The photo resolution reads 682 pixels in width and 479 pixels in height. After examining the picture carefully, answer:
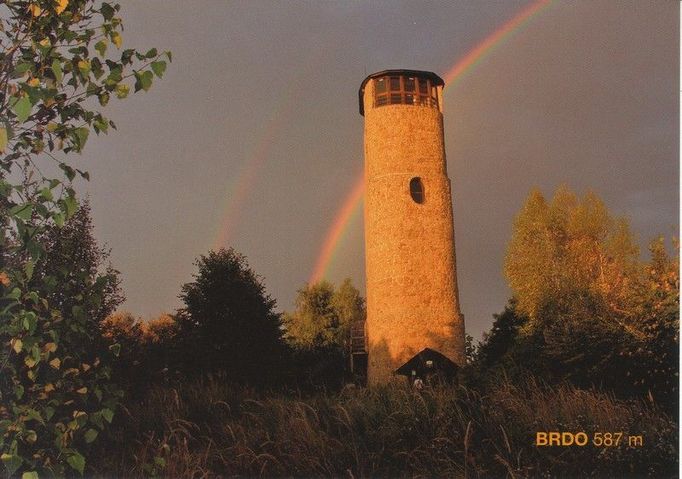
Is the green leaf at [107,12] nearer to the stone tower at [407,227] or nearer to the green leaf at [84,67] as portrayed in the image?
the green leaf at [84,67]

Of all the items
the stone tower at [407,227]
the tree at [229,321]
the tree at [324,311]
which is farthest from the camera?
the tree at [324,311]

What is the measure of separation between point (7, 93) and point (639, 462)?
5.74 metres

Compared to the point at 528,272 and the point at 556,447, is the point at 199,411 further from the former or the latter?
the point at 528,272

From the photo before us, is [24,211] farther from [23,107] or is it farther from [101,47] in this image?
[101,47]

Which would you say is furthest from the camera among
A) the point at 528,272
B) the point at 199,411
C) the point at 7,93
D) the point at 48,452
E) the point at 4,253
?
the point at 528,272

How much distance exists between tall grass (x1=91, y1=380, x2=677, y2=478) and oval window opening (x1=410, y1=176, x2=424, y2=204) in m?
13.8

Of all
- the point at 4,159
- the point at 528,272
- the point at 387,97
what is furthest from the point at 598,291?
the point at 4,159

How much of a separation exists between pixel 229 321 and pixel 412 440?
10486mm

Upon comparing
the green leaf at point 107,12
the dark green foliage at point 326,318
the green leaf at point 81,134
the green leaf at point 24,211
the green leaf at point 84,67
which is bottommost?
the green leaf at point 24,211

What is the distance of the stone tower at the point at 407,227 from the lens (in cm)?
1884

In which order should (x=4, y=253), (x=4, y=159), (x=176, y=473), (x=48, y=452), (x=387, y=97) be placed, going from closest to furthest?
(x=4, y=159)
(x=48, y=452)
(x=4, y=253)
(x=176, y=473)
(x=387, y=97)

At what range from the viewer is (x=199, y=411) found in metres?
6.89

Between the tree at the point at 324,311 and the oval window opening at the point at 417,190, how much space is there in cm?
693

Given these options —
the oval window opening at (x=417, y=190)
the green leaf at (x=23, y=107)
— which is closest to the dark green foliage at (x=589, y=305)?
the oval window opening at (x=417, y=190)
